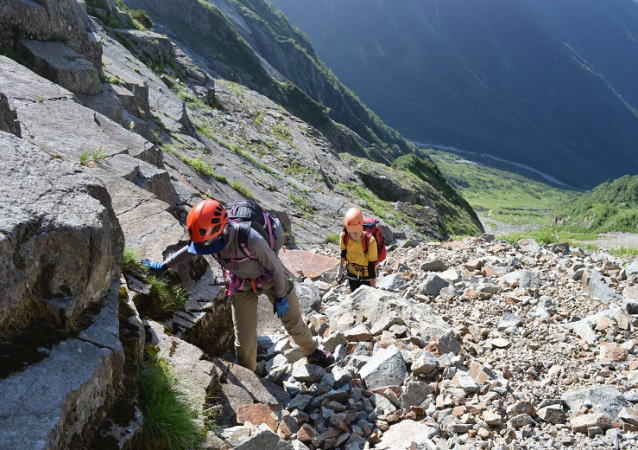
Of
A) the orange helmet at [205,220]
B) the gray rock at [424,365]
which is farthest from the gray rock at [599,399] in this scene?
the orange helmet at [205,220]

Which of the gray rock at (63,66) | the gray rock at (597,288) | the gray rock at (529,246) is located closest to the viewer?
the gray rock at (597,288)

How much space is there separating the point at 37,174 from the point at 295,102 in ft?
248

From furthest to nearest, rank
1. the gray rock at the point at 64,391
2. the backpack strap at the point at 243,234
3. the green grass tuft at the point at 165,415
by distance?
A: the backpack strap at the point at 243,234
the green grass tuft at the point at 165,415
the gray rock at the point at 64,391

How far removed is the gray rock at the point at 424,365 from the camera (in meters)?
7.83

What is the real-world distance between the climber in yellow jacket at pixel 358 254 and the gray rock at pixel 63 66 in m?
11.3

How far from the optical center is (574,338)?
8938mm

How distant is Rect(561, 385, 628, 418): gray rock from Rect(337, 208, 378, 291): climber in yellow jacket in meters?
5.01

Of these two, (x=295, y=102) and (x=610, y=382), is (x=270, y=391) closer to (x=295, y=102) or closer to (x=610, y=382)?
(x=610, y=382)

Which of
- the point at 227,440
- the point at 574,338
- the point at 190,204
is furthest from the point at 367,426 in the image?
the point at 190,204

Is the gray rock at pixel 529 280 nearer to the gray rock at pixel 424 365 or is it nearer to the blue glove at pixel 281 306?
the gray rock at pixel 424 365

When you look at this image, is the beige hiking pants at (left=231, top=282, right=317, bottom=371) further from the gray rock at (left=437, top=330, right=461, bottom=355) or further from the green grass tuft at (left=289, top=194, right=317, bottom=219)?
the green grass tuft at (left=289, top=194, right=317, bottom=219)

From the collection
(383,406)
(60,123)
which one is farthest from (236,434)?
(60,123)

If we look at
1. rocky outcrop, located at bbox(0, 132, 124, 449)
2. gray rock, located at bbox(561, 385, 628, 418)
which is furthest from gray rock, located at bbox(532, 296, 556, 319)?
rocky outcrop, located at bbox(0, 132, 124, 449)

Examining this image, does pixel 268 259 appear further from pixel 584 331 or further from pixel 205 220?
pixel 584 331
